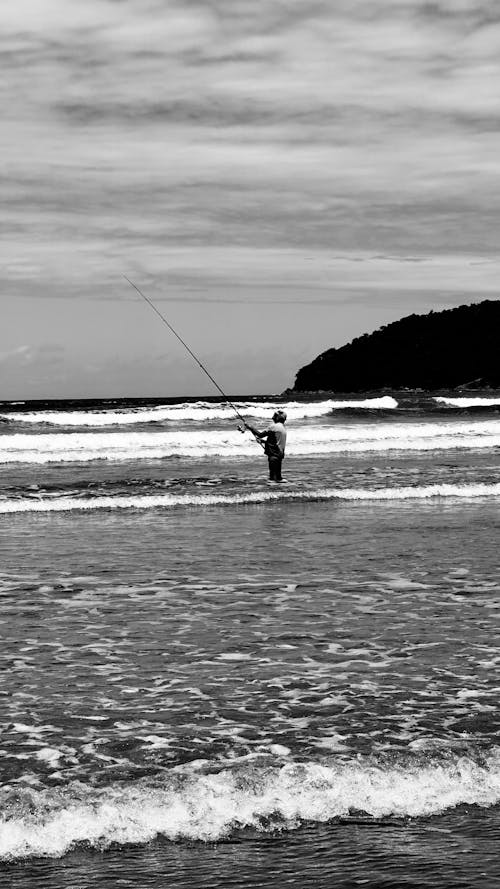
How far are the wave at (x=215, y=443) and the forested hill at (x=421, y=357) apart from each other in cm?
10177

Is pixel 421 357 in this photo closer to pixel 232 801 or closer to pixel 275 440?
pixel 275 440

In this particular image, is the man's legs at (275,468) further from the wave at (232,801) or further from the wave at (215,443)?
the wave at (232,801)

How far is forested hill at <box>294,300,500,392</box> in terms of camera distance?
483ft

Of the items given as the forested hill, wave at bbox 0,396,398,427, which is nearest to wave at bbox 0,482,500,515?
wave at bbox 0,396,398,427

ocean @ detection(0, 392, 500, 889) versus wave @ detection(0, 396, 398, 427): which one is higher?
wave @ detection(0, 396, 398, 427)

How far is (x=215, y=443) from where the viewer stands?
121 feet

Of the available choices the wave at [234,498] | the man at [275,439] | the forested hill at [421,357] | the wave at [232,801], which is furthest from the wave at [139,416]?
the forested hill at [421,357]

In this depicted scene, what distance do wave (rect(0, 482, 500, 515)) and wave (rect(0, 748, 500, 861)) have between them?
12471 millimetres

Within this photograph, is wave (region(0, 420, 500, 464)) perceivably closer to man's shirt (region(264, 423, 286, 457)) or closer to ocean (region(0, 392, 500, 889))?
man's shirt (region(264, 423, 286, 457))

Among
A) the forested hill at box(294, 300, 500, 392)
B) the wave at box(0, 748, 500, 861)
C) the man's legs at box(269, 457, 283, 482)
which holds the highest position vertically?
the forested hill at box(294, 300, 500, 392)

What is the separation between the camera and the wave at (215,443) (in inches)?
1220

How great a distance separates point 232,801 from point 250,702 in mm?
1478

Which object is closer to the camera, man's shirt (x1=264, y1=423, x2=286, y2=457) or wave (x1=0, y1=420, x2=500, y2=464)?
man's shirt (x1=264, y1=423, x2=286, y2=457)

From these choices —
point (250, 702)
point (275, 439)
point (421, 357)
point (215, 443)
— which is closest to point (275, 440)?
point (275, 439)
